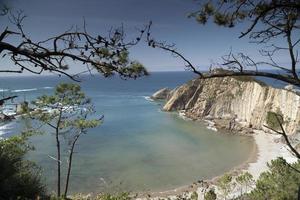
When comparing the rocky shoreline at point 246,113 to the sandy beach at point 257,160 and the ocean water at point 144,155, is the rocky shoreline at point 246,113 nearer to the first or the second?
the sandy beach at point 257,160

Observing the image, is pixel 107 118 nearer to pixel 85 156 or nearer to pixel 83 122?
pixel 85 156

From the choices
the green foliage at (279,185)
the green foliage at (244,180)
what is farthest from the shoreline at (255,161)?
the green foliage at (279,185)

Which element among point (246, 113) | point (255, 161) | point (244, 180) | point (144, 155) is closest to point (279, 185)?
point (244, 180)

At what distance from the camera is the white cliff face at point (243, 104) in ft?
123

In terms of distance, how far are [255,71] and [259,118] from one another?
137ft

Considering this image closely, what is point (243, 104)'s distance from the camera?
48.7m

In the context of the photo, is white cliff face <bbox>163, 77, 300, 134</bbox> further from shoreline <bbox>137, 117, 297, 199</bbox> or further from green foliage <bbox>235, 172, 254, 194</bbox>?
green foliage <bbox>235, 172, 254, 194</bbox>

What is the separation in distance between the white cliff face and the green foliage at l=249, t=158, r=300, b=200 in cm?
1618

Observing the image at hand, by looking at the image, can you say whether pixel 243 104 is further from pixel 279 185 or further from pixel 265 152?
pixel 279 185

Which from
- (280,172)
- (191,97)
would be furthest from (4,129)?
(280,172)

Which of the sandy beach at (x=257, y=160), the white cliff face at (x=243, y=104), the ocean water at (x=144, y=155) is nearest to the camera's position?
the sandy beach at (x=257, y=160)

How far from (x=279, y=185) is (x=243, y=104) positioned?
3501cm

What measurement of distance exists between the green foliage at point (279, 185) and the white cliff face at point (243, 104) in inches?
637

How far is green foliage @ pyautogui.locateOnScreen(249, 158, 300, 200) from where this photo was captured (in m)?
14.0
